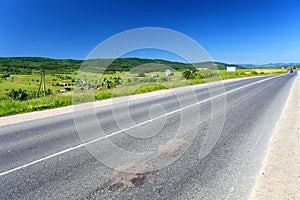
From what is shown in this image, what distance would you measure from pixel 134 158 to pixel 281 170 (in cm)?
270

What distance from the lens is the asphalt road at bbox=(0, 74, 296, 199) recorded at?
3358 mm

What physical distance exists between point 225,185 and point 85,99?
12.6 metres

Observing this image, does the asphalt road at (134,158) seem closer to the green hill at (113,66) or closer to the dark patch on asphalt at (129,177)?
the dark patch on asphalt at (129,177)

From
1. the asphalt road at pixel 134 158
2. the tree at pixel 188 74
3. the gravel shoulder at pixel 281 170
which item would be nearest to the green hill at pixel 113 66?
the asphalt road at pixel 134 158

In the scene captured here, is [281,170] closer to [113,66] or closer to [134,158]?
[134,158]

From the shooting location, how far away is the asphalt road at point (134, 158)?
132 inches

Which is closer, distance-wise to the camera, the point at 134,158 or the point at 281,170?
the point at 281,170

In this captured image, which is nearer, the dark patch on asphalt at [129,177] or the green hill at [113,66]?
the dark patch on asphalt at [129,177]

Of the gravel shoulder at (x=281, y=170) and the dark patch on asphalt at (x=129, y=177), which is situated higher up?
the dark patch on asphalt at (x=129, y=177)

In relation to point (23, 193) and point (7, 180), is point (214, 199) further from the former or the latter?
point (7, 180)

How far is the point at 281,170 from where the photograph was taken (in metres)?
3.92

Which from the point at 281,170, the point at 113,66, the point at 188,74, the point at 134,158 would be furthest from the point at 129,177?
the point at 188,74

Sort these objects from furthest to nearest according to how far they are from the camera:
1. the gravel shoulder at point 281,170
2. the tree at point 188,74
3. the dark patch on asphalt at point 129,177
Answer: the tree at point 188,74, the dark patch on asphalt at point 129,177, the gravel shoulder at point 281,170

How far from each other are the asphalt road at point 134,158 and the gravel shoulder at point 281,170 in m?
0.15
